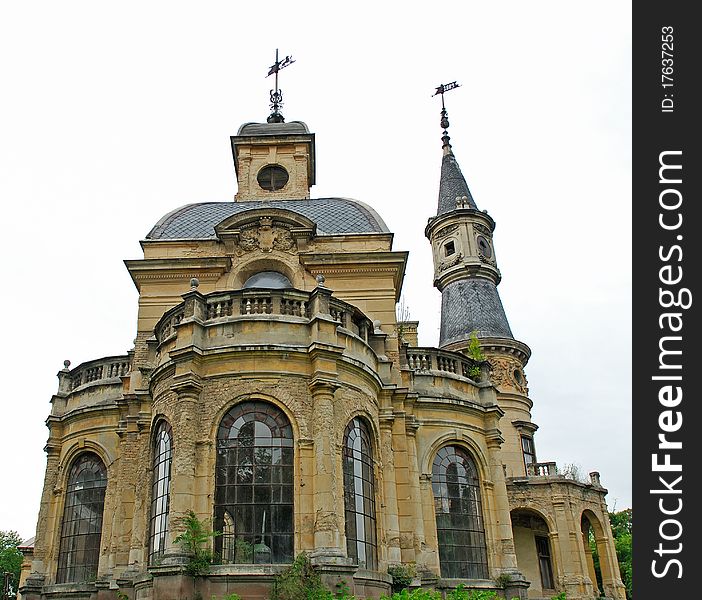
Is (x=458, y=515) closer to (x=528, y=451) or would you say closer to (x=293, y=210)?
(x=293, y=210)

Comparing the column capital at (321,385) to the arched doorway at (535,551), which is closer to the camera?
the column capital at (321,385)

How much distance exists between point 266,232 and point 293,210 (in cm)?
324

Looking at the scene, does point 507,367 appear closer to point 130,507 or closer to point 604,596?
point 604,596

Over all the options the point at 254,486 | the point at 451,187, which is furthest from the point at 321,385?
the point at 451,187

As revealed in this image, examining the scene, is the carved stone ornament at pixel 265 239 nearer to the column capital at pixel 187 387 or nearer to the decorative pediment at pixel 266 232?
the decorative pediment at pixel 266 232

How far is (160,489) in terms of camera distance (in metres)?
16.6

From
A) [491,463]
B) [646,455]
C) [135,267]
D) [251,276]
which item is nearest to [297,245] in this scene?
[251,276]

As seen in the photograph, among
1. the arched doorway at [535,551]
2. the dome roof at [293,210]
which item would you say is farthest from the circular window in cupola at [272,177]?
the arched doorway at [535,551]

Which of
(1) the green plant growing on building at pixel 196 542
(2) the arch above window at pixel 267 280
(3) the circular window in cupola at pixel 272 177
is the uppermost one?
(3) the circular window in cupola at pixel 272 177

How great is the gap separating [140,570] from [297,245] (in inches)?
412

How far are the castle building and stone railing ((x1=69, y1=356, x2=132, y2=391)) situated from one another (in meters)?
0.07

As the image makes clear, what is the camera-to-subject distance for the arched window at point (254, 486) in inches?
589

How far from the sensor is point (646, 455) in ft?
27.7

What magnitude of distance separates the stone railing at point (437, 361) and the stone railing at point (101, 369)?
348 inches
